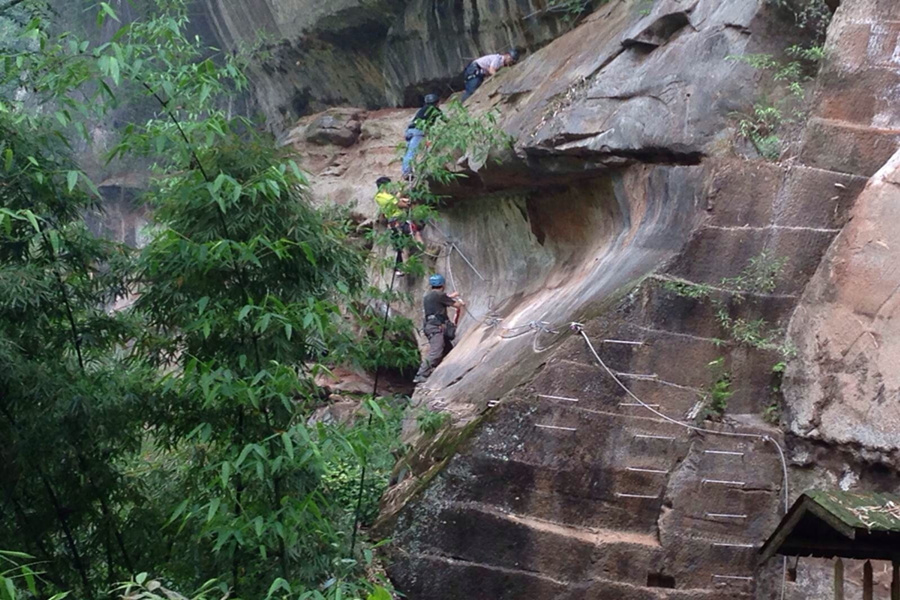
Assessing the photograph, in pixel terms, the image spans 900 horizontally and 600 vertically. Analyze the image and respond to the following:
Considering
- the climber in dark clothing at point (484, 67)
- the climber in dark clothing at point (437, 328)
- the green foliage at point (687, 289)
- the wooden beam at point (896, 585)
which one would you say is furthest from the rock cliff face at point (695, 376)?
the climber in dark clothing at point (484, 67)

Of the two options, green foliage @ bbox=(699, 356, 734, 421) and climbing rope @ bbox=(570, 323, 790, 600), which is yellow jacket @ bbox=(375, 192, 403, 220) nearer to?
climbing rope @ bbox=(570, 323, 790, 600)

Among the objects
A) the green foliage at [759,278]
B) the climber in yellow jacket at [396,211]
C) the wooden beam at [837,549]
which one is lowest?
the wooden beam at [837,549]

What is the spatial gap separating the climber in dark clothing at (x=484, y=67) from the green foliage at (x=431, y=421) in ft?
16.8

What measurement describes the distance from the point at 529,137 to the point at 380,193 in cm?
242

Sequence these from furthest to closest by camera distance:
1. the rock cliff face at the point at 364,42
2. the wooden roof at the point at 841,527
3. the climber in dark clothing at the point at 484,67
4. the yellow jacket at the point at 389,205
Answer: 1. the rock cliff face at the point at 364,42
2. the climber in dark clothing at the point at 484,67
3. the yellow jacket at the point at 389,205
4. the wooden roof at the point at 841,527

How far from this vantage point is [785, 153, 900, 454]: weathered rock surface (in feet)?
19.1

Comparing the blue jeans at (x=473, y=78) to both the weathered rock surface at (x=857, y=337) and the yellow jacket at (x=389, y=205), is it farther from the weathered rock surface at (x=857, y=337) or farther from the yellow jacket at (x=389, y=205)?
the weathered rock surface at (x=857, y=337)

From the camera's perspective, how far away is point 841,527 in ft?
14.0

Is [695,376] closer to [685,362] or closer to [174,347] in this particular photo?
[685,362]

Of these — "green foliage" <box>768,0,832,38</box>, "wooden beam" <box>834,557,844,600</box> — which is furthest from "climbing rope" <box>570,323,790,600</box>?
"green foliage" <box>768,0,832,38</box>

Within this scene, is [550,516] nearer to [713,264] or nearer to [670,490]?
[670,490]

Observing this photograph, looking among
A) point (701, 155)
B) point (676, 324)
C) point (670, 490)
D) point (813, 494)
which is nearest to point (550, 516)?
point (670, 490)

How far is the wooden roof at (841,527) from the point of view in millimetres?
4312

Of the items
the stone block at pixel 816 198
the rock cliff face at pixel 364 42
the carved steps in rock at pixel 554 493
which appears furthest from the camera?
the rock cliff face at pixel 364 42
